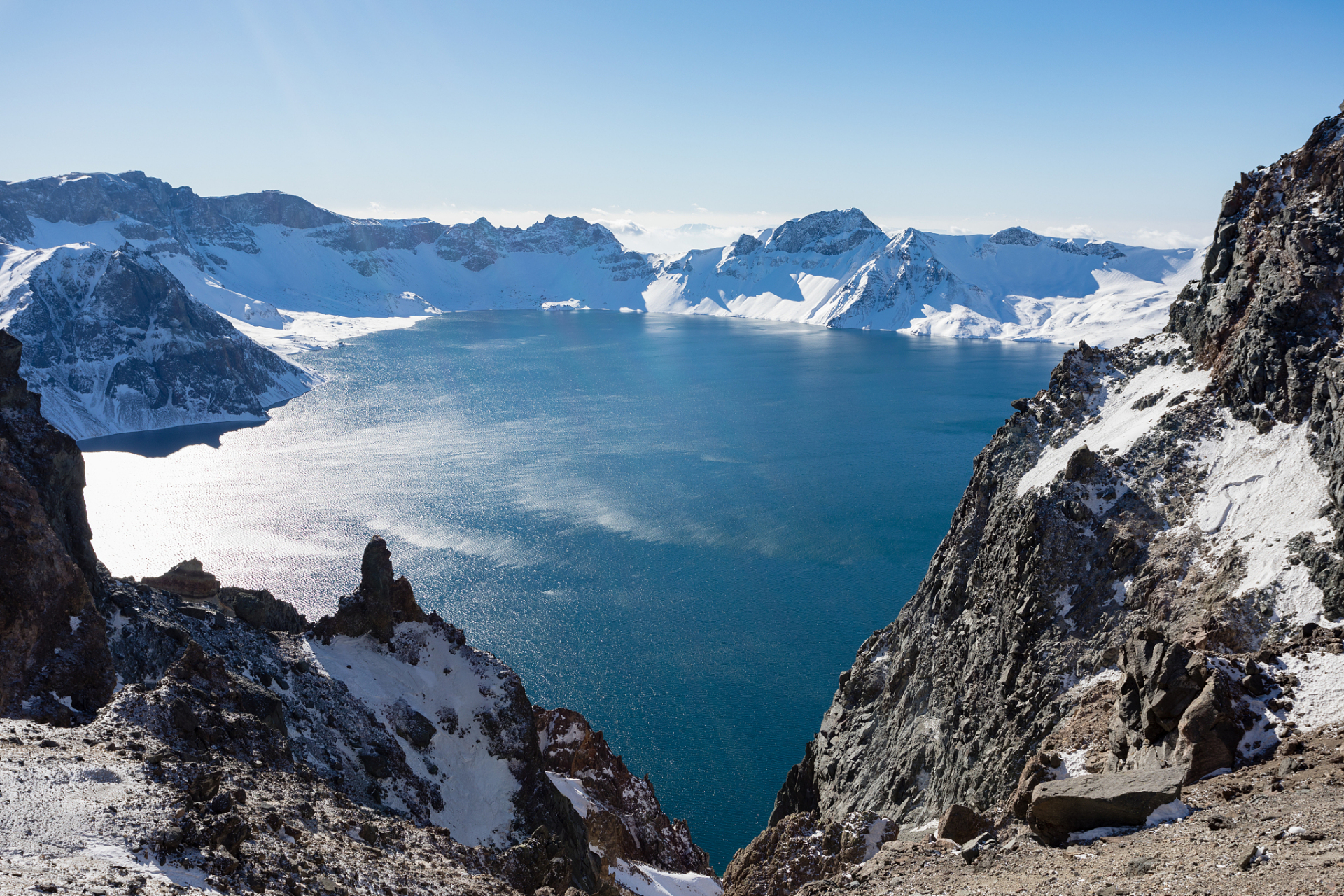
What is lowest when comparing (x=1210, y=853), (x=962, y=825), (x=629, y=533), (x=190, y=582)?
(x=629, y=533)

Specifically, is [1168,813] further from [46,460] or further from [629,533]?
[629,533]

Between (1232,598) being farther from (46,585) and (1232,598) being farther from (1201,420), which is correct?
(46,585)

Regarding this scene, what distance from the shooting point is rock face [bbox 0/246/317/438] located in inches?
6673

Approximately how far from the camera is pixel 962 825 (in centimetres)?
2198

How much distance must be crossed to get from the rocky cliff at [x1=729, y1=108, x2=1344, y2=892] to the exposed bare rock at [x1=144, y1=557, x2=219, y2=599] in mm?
34554

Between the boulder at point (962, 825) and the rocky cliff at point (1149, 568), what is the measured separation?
190cm

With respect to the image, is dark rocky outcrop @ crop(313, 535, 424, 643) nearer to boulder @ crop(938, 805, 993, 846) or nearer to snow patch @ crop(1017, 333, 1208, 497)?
boulder @ crop(938, 805, 993, 846)

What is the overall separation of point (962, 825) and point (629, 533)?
71579 mm

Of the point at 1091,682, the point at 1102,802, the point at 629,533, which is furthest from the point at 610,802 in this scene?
the point at 629,533

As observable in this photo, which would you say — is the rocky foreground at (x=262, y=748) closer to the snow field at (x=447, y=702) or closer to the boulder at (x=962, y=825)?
the snow field at (x=447, y=702)

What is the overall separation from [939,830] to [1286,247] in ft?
105

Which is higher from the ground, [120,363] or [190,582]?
[120,363]

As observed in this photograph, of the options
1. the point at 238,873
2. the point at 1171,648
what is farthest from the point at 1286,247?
the point at 238,873

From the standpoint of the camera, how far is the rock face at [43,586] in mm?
24781
